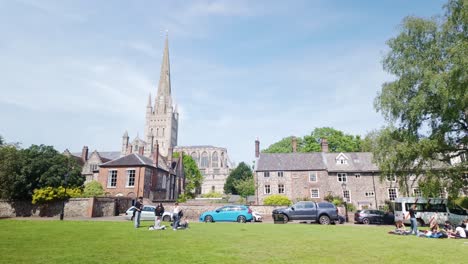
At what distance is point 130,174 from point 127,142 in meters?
64.2

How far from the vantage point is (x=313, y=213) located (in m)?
23.1

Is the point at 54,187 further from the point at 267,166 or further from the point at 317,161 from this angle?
the point at 317,161

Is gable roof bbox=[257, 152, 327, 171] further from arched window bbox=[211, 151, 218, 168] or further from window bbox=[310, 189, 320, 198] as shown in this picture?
arched window bbox=[211, 151, 218, 168]

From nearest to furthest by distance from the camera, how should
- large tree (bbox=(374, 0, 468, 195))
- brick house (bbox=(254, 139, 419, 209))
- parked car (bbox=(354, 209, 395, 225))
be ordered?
1. large tree (bbox=(374, 0, 468, 195))
2. parked car (bbox=(354, 209, 395, 225))
3. brick house (bbox=(254, 139, 419, 209))

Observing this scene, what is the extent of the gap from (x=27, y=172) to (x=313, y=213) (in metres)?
27.9

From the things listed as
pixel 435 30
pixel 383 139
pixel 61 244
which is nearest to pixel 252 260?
pixel 61 244

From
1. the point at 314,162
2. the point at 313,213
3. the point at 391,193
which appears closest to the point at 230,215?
the point at 313,213

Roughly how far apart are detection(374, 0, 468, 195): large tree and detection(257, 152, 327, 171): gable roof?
74.5ft

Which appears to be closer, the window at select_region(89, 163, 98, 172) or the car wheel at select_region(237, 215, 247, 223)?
the car wheel at select_region(237, 215, 247, 223)

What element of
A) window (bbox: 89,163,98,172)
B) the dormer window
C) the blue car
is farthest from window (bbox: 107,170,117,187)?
the dormer window

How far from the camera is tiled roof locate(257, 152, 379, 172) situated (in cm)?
4512

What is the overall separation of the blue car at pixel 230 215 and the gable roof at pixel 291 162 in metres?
22.2

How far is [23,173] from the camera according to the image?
96.9ft

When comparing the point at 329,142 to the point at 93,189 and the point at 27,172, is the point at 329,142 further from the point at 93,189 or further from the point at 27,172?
the point at 27,172
